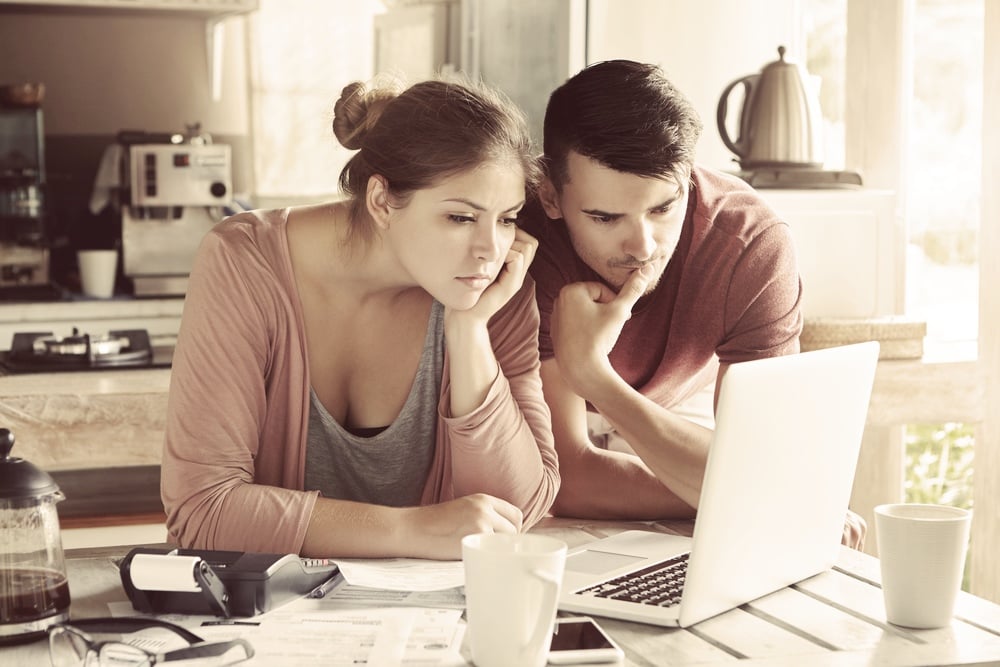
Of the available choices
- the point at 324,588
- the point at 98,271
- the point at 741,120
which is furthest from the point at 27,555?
the point at 98,271

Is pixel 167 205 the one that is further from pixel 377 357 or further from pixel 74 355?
pixel 377 357

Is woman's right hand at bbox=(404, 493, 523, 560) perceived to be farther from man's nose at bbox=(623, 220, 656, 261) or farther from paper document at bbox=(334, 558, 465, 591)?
man's nose at bbox=(623, 220, 656, 261)

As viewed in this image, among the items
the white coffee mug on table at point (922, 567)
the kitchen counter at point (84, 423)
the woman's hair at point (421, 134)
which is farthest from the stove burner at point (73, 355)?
the white coffee mug on table at point (922, 567)

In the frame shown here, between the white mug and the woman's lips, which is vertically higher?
the woman's lips

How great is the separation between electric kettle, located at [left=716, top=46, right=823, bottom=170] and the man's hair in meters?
1.06

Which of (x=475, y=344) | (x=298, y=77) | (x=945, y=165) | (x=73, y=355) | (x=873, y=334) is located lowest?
(x=73, y=355)

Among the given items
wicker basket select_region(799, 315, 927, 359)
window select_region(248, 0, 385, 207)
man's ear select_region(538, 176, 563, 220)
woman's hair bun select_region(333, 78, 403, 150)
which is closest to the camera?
woman's hair bun select_region(333, 78, 403, 150)

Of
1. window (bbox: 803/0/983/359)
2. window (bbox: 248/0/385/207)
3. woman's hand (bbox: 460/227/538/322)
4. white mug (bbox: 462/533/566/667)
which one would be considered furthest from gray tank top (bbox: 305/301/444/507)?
window (bbox: 248/0/385/207)

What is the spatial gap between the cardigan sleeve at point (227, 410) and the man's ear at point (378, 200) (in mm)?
144

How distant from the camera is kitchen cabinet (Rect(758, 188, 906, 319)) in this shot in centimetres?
262

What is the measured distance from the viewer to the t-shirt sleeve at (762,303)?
174 cm

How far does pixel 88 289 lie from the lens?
3.63 meters

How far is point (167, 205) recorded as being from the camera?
11.8 ft

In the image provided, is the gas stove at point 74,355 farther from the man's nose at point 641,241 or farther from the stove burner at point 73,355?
the man's nose at point 641,241
